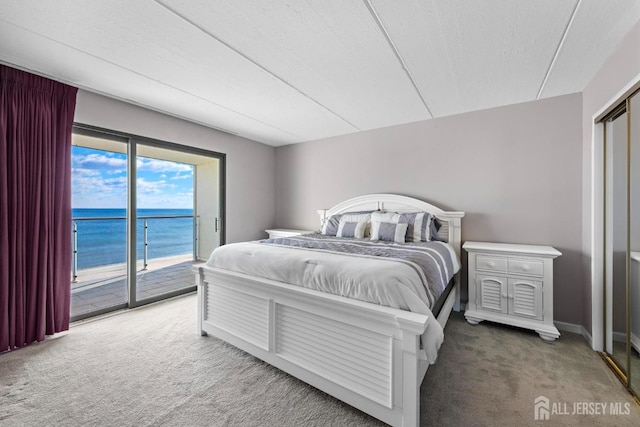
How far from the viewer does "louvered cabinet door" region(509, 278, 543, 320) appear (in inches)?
95.9

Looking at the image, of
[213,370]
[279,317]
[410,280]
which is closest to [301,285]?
[279,317]

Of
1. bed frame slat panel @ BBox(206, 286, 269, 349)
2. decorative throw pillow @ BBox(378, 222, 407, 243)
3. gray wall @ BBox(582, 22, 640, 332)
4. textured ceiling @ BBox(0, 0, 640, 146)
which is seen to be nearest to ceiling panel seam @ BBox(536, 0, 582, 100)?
textured ceiling @ BBox(0, 0, 640, 146)

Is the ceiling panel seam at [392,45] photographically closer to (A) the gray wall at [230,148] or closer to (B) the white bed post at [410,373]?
(B) the white bed post at [410,373]

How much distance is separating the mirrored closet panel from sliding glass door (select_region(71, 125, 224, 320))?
4257 millimetres

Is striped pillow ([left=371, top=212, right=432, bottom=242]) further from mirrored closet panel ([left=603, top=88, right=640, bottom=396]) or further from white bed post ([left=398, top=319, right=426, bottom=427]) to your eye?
white bed post ([left=398, top=319, right=426, bottom=427])

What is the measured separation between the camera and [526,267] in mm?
2480

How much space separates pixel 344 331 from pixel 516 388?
4.03 ft

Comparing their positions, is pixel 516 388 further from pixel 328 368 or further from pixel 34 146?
pixel 34 146

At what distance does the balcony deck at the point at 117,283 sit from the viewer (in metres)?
3.32

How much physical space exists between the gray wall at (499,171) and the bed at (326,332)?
1.29 metres

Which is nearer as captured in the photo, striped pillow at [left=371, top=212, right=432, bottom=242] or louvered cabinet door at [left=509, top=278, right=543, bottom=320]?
louvered cabinet door at [left=509, top=278, right=543, bottom=320]

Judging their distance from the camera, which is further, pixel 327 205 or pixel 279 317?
pixel 327 205

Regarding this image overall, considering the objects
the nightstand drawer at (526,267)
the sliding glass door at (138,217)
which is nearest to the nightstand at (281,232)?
the sliding glass door at (138,217)

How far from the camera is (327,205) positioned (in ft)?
14.2
